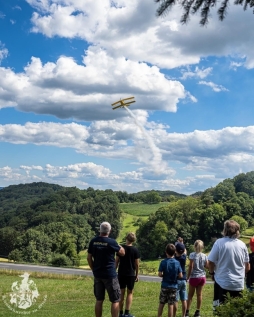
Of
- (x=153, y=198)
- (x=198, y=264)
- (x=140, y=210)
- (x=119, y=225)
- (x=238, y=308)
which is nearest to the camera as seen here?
(x=238, y=308)

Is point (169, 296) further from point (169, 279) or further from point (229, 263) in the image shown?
point (229, 263)

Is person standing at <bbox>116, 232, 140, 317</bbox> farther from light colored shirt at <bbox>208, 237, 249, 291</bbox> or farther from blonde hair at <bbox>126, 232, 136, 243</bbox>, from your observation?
light colored shirt at <bbox>208, 237, 249, 291</bbox>

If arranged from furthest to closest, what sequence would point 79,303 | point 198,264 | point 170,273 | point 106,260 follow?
1. point 79,303
2. point 198,264
3. point 170,273
4. point 106,260

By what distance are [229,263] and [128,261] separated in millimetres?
2772

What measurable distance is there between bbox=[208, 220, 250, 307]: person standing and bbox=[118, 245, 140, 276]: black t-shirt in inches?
93.2

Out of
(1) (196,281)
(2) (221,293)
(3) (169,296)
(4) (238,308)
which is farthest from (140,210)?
(4) (238,308)

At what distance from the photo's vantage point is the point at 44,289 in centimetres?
1869

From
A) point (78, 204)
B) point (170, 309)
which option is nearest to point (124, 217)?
point (78, 204)

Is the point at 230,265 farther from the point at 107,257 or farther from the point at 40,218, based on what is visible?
the point at 40,218

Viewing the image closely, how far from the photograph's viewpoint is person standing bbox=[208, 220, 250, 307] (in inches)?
276

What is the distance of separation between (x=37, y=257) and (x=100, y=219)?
4202cm

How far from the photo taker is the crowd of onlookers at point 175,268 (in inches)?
279

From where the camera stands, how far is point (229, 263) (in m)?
7.08

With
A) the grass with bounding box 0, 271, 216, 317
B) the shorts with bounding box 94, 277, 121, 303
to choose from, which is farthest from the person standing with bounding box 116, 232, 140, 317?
the grass with bounding box 0, 271, 216, 317
